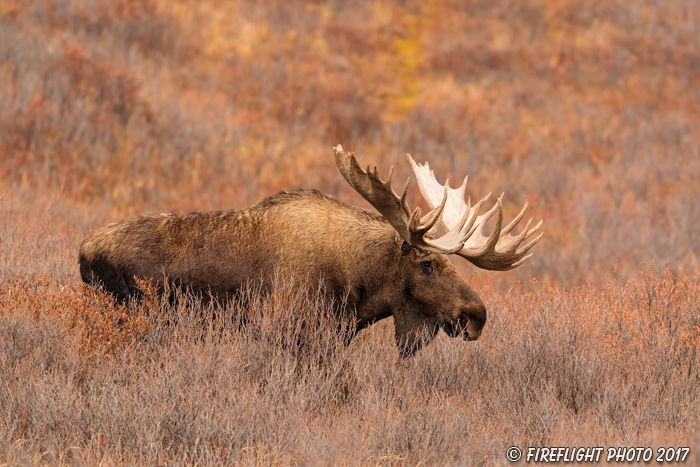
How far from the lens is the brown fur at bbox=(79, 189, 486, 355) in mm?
5348

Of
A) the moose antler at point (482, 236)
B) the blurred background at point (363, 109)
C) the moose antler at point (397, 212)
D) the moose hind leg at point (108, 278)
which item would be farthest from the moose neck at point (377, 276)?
the blurred background at point (363, 109)

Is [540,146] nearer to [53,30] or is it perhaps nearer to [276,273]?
[53,30]

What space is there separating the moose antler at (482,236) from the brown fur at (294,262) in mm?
245

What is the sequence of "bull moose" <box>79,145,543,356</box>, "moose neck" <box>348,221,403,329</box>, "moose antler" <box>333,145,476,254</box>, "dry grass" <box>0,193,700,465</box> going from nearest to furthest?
1. "dry grass" <box>0,193,700,465</box>
2. "moose antler" <box>333,145,476,254</box>
3. "bull moose" <box>79,145,543,356</box>
4. "moose neck" <box>348,221,403,329</box>

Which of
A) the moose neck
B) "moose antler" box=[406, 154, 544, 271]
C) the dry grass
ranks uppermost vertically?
"moose antler" box=[406, 154, 544, 271]

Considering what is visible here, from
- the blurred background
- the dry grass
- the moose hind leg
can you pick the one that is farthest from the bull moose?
the blurred background

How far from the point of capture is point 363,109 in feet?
54.4

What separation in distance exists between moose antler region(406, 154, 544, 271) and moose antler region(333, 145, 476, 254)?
99 millimetres

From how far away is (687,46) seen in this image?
19.7 meters

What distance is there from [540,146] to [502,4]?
7702 mm

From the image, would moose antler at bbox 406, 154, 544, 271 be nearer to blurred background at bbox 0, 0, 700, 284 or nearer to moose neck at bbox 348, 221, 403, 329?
moose neck at bbox 348, 221, 403, 329

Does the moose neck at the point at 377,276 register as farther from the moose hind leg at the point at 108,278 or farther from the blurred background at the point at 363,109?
the blurred background at the point at 363,109

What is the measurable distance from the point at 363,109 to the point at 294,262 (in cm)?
1154

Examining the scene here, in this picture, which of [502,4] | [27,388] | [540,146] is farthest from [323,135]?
[27,388]
